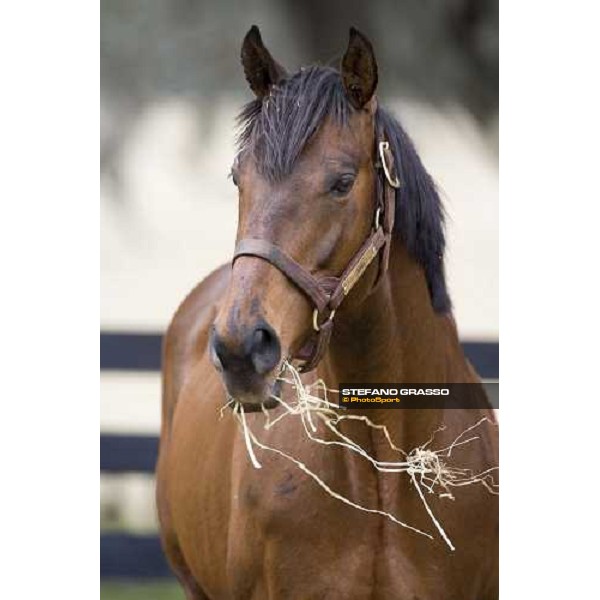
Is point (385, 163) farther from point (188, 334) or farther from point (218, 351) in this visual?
point (188, 334)

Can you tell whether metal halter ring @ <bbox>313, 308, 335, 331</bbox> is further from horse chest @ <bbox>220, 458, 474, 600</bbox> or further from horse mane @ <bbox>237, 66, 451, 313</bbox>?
horse chest @ <bbox>220, 458, 474, 600</bbox>

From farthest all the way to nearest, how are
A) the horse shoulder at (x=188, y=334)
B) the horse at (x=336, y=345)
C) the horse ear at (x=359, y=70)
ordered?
the horse shoulder at (x=188, y=334) → the horse ear at (x=359, y=70) → the horse at (x=336, y=345)

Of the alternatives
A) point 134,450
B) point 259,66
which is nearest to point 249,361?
point 259,66

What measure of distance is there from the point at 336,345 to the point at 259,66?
0.59 metres

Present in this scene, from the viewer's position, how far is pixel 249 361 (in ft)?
5.90

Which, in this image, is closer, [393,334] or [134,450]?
[393,334]

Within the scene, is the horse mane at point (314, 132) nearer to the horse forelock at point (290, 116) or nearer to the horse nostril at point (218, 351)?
the horse forelock at point (290, 116)

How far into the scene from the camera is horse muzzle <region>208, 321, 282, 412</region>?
179 centimetres

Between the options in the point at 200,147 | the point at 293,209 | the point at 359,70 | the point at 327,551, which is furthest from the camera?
Result: the point at 200,147

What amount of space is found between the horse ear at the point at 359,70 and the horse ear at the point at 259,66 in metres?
0.14

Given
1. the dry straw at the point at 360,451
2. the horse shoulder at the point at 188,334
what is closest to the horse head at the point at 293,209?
the dry straw at the point at 360,451

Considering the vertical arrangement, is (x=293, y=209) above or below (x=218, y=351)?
above

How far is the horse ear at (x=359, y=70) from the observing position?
2.03 metres

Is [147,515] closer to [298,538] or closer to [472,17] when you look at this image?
[298,538]
